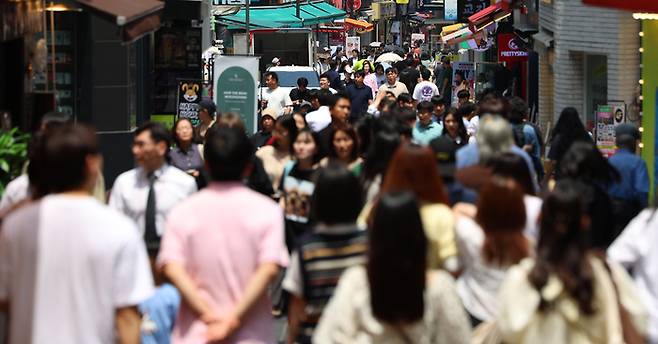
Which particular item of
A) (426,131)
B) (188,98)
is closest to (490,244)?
(426,131)

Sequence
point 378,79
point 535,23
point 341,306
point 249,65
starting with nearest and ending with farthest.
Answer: point 341,306, point 249,65, point 535,23, point 378,79

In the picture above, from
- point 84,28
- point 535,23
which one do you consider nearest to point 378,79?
point 535,23

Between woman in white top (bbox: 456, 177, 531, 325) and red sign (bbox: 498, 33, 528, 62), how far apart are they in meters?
23.3

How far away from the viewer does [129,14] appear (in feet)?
46.4

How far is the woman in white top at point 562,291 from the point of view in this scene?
655 cm

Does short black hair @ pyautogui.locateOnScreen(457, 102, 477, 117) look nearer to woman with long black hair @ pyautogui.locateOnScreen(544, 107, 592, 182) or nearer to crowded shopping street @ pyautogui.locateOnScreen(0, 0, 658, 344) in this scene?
crowded shopping street @ pyautogui.locateOnScreen(0, 0, 658, 344)

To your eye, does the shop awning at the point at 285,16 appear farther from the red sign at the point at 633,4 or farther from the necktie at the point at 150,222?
the necktie at the point at 150,222

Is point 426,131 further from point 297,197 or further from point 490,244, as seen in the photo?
point 490,244

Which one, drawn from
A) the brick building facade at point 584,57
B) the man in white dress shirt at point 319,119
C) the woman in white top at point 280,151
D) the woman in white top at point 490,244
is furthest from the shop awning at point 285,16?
the woman in white top at point 490,244

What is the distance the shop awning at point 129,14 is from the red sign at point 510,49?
1629 cm

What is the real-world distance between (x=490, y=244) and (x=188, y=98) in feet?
48.5

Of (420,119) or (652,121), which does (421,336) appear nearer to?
(420,119)

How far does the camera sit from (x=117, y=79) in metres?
19.9

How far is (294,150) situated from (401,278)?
16.7ft
